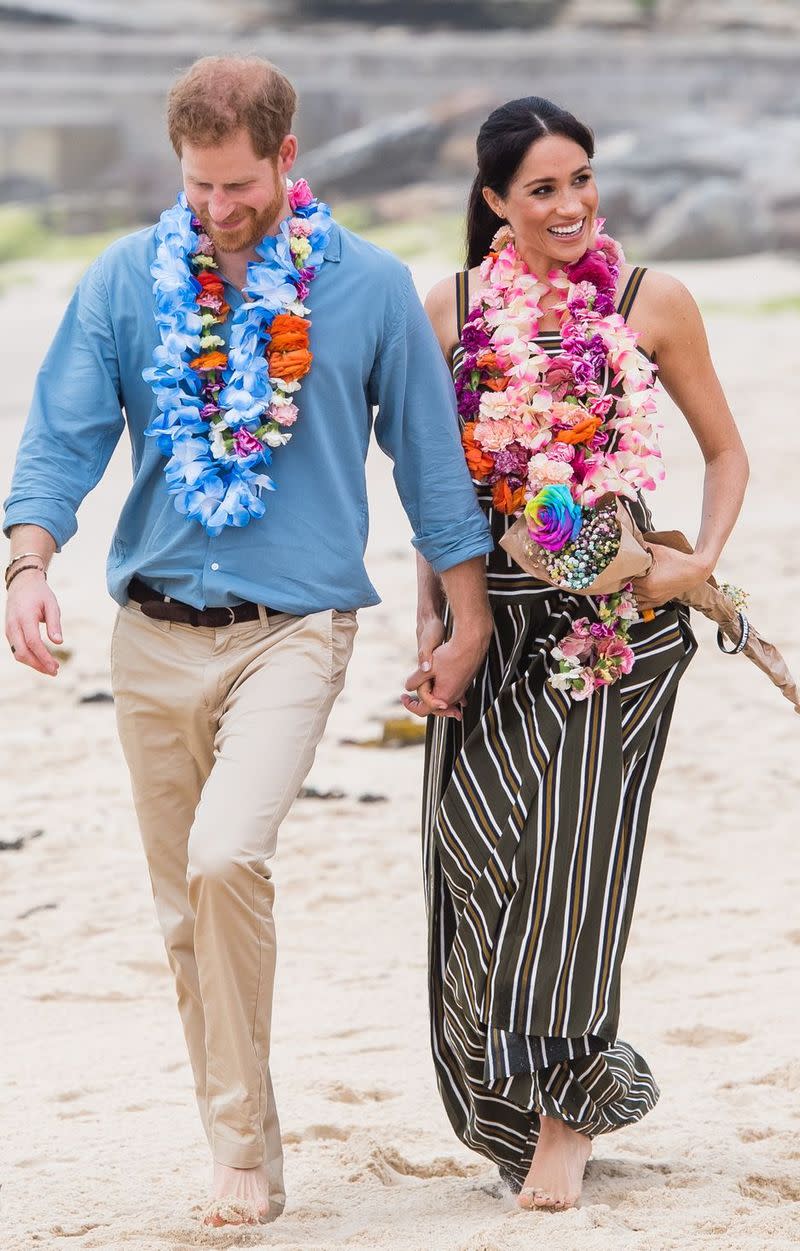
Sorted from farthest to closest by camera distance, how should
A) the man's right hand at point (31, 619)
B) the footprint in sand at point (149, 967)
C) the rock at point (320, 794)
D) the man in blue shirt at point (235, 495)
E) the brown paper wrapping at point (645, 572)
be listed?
the rock at point (320, 794) → the footprint in sand at point (149, 967) → the brown paper wrapping at point (645, 572) → the man in blue shirt at point (235, 495) → the man's right hand at point (31, 619)

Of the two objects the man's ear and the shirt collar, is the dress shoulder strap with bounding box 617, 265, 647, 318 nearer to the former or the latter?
the shirt collar

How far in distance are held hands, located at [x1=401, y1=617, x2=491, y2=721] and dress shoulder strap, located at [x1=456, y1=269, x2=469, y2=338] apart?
2.08 feet

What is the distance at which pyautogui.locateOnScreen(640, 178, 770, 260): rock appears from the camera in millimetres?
23844

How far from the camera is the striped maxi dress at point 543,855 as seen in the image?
11.8 ft

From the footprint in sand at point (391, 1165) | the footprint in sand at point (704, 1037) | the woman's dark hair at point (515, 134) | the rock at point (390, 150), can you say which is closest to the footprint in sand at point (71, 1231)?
the footprint in sand at point (391, 1165)

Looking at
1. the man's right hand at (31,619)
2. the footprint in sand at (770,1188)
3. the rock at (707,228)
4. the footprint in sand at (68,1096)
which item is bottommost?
the footprint in sand at (68,1096)

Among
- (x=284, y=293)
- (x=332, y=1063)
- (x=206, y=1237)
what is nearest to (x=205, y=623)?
(x=284, y=293)

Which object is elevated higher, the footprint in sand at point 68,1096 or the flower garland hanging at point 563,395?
the flower garland hanging at point 563,395

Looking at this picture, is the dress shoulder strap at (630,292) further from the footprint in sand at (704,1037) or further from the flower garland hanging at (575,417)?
the footprint in sand at (704,1037)

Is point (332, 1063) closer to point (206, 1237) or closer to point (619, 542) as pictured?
point (206, 1237)

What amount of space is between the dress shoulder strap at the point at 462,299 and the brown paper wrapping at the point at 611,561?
1.54 feet

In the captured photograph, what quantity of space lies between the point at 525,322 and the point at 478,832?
1.03 meters

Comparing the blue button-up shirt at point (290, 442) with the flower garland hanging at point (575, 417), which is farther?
the flower garland hanging at point (575, 417)

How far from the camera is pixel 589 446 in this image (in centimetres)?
362
